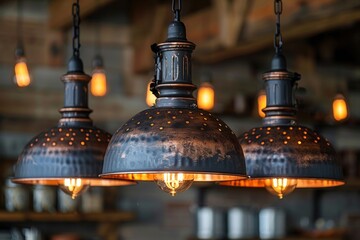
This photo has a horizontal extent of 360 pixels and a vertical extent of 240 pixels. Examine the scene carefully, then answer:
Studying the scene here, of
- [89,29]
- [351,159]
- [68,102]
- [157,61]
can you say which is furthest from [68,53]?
[157,61]

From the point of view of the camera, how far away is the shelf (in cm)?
761

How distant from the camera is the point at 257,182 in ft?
11.5

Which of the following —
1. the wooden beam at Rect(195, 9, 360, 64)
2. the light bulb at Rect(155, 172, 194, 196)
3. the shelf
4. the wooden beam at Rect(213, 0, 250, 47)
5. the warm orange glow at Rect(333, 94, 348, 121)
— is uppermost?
the wooden beam at Rect(213, 0, 250, 47)

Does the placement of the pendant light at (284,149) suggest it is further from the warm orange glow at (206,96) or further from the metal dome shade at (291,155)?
the warm orange glow at (206,96)

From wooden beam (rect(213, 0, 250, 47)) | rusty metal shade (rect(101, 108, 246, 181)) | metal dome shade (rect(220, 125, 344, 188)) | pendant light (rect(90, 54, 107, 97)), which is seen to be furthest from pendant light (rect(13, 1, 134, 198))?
pendant light (rect(90, 54, 107, 97))

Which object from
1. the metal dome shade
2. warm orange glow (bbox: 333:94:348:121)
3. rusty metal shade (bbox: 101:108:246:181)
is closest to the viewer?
rusty metal shade (bbox: 101:108:246:181)

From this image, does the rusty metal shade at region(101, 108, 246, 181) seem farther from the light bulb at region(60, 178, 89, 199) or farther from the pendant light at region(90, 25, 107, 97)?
the pendant light at region(90, 25, 107, 97)

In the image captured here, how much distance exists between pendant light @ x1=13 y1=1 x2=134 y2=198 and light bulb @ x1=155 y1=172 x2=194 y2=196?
574mm

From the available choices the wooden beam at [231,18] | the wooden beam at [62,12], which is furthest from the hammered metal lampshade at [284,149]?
the wooden beam at [62,12]

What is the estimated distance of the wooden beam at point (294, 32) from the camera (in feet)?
18.4

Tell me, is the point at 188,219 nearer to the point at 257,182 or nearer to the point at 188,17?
the point at 188,17

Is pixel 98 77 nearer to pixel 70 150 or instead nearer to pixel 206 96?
pixel 206 96

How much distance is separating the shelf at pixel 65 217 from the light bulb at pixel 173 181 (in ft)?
16.7

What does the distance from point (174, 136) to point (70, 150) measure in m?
0.83
